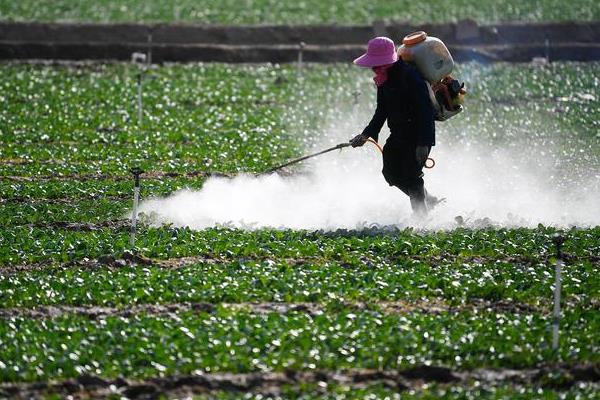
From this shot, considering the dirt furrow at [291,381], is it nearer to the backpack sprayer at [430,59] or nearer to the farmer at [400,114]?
the farmer at [400,114]

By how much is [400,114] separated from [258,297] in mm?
3827

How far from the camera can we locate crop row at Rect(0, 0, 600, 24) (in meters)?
39.3

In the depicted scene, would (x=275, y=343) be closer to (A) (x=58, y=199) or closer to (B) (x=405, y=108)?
(B) (x=405, y=108)

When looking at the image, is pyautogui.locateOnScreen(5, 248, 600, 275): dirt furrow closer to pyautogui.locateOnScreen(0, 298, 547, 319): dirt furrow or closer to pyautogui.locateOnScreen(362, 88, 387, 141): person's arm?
pyautogui.locateOnScreen(0, 298, 547, 319): dirt furrow

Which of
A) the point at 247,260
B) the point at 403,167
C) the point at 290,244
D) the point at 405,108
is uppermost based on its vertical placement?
the point at 405,108

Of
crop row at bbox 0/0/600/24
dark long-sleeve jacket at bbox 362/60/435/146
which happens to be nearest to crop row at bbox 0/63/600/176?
dark long-sleeve jacket at bbox 362/60/435/146

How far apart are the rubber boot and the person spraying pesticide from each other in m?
0.01

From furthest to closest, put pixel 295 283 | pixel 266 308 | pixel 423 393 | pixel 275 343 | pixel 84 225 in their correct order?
pixel 84 225 < pixel 295 283 < pixel 266 308 < pixel 275 343 < pixel 423 393

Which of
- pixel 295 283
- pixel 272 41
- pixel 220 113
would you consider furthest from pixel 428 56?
pixel 272 41

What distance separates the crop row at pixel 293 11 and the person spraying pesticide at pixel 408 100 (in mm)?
23020

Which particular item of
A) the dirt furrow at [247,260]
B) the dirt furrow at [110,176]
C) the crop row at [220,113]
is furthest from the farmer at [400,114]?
the crop row at [220,113]

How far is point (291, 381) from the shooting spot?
33.3ft

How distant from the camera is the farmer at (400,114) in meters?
15.1

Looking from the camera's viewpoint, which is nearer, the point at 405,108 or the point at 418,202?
the point at 405,108
